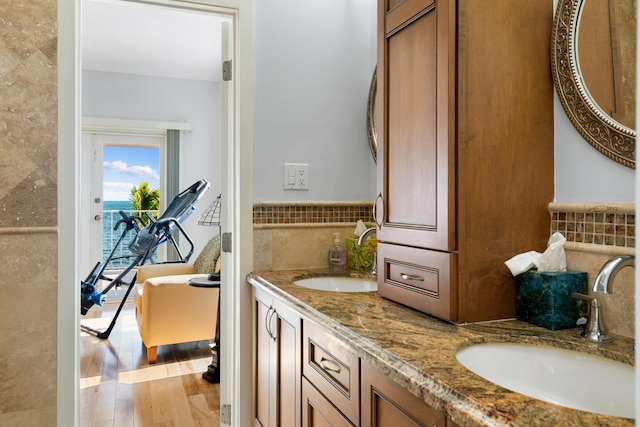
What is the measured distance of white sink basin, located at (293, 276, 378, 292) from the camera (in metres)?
1.88

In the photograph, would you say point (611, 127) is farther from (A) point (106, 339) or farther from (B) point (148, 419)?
(A) point (106, 339)

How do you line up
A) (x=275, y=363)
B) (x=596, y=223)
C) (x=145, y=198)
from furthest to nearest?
(x=145, y=198) < (x=275, y=363) < (x=596, y=223)

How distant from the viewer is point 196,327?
344 cm

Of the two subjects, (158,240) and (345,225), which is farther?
(158,240)

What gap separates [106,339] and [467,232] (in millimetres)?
3675

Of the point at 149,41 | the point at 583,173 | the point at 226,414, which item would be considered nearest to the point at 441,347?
the point at 583,173

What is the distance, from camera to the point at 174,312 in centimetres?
334

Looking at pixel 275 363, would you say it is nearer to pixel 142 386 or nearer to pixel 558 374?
pixel 558 374

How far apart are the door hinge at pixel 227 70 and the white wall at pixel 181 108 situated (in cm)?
361

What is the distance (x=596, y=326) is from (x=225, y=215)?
4.99 ft

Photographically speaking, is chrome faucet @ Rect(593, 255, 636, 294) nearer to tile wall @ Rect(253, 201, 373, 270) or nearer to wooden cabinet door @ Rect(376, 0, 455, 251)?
wooden cabinet door @ Rect(376, 0, 455, 251)

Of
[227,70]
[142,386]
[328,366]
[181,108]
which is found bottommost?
[142,386]

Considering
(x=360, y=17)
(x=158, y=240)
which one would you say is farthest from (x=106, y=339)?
(x=360, y=17)

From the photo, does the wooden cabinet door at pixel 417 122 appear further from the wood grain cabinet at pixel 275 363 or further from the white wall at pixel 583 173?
the wood grain cabinet at pixel 275 363
